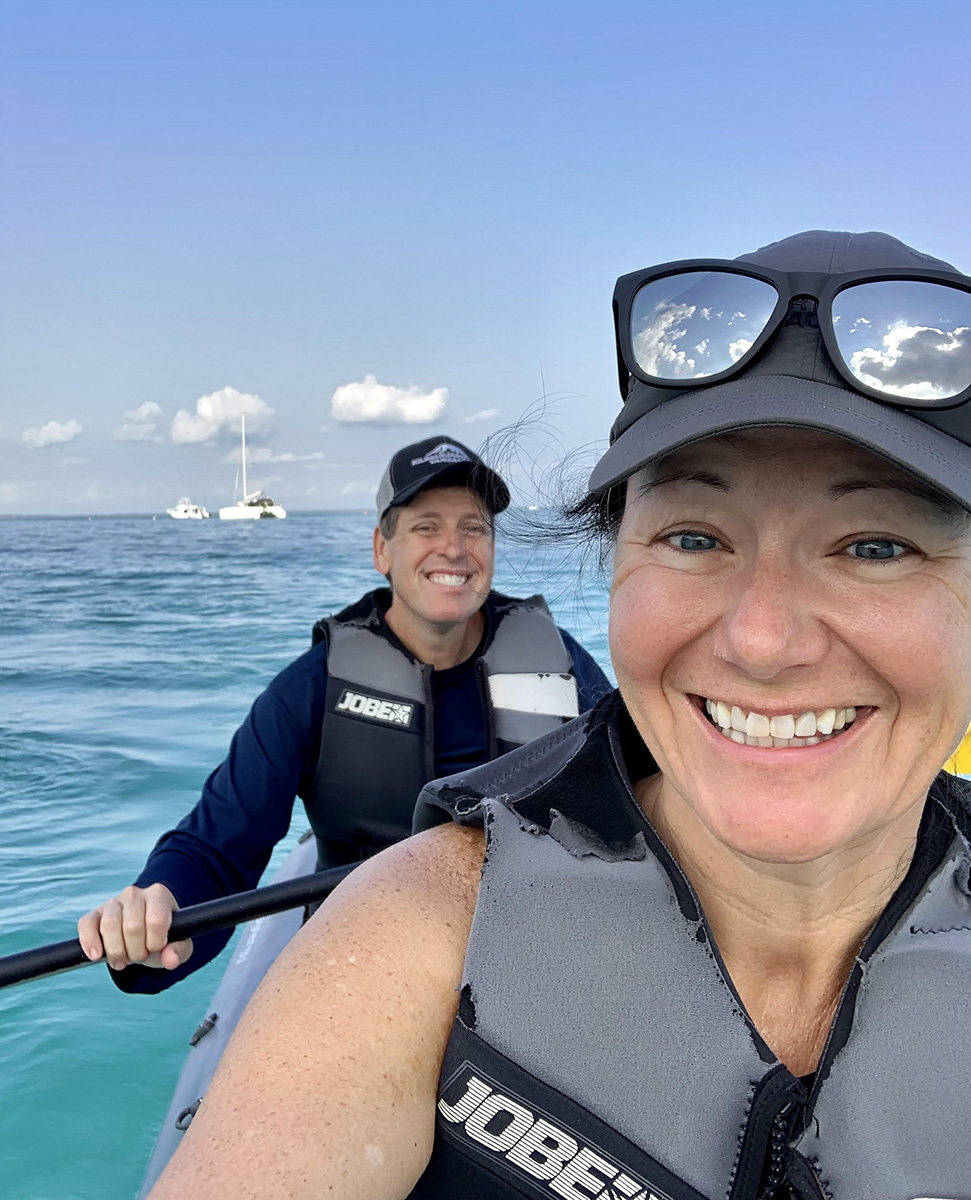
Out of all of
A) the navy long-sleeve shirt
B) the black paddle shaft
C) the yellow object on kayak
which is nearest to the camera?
the black paddle shaft

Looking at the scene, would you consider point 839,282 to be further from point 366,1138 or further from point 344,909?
point 366,1138

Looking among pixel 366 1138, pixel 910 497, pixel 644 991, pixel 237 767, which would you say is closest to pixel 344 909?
pixel 366 1138

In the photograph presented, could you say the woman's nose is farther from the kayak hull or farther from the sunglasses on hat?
the kayak hull

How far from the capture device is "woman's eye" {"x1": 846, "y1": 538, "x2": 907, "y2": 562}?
109cm

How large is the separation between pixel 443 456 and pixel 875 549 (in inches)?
107

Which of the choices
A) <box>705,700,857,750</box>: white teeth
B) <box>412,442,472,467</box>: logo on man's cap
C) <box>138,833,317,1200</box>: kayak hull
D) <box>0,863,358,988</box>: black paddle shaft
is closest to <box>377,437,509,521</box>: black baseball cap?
<box>412,442,472,467</box>: logo on man's cap

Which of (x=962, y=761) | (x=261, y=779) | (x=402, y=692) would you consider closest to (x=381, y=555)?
(x=402, y=692)

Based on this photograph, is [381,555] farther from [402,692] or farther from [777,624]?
[777,624]

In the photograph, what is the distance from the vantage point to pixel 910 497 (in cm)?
109

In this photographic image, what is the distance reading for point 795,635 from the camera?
3.58ft

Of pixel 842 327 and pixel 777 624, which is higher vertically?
pixel 842 327

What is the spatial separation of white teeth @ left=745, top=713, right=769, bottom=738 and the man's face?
2515 mm

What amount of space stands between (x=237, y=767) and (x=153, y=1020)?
228 cm

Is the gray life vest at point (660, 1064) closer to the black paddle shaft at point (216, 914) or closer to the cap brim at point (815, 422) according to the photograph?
the cap brim at point (815, 422)
